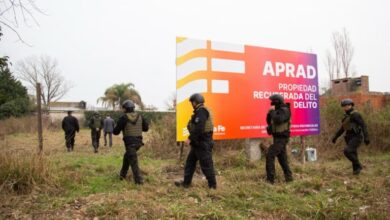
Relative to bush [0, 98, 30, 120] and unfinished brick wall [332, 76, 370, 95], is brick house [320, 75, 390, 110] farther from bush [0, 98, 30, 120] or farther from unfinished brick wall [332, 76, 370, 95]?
bush [0, 98, 30, 120]

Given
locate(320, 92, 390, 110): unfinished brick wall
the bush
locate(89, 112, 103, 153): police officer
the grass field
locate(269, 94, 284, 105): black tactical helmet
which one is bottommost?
the grass field

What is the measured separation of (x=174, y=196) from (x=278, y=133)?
260cm

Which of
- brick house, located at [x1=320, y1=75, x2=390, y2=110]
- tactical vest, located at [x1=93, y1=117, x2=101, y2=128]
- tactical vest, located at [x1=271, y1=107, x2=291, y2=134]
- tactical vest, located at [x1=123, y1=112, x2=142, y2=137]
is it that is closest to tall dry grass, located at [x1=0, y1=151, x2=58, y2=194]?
tactical vest, located at [x1=123, y1=112, x2=142, y2=137]

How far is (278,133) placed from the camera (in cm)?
768

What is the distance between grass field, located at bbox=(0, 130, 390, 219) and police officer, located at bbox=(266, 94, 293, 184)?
309 mm

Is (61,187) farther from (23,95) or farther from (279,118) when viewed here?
(23,95)

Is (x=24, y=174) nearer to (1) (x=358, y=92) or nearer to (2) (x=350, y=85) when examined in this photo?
(1) (x=358, y=92)

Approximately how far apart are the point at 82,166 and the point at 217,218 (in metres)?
4.64

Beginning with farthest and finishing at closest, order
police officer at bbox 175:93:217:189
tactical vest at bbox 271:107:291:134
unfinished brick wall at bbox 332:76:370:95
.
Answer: unfinished brick wall at bbox 332:76:370:95 < tactical vest at bbox 271:107:291:134 < police officer at bbox 175:93:217:189

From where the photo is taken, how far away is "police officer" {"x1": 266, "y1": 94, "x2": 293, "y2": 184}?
24.8 feet

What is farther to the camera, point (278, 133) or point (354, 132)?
point (354, 132)

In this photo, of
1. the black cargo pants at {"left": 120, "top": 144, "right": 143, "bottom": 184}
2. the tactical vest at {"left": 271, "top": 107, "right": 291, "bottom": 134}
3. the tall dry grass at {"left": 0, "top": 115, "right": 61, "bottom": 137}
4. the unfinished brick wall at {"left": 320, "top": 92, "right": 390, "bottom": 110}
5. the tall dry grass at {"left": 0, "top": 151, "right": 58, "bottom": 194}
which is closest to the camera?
the tall dry grass at {"left": 0, "top": 151, "right": 58, "bottom": 194}

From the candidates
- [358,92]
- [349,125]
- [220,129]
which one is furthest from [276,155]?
[358,92]

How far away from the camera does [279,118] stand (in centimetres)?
751
